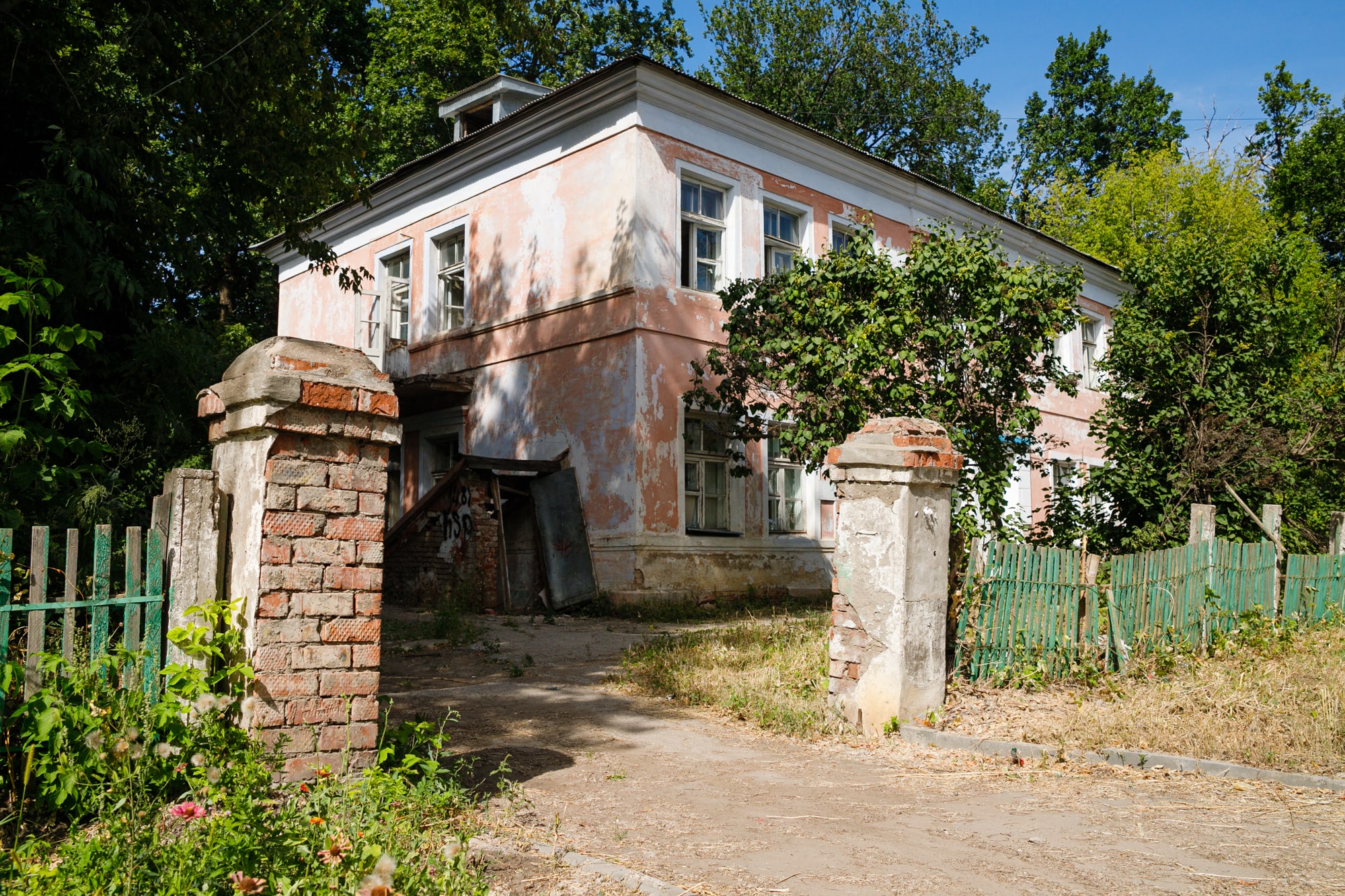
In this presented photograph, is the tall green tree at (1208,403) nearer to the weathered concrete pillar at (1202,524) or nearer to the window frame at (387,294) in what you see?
the weathered concrete pillar at (1202,524)

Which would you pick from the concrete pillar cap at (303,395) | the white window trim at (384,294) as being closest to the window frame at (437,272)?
the white window trim at (384,294)

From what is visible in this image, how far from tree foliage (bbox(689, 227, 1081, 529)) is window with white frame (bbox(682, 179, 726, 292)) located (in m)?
3.81

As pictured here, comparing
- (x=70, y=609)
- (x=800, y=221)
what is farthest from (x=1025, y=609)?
(x=800, y=221)

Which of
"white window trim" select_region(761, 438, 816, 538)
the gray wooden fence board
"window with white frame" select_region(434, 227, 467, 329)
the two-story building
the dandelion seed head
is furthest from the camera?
"window with white frame" select_region(434, 227, 467, 329)

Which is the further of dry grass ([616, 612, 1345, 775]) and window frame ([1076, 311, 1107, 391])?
window frame ([1076, 311, 1107, 391])

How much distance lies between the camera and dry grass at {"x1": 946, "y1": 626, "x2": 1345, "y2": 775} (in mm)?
5379

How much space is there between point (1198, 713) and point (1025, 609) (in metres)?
1.32

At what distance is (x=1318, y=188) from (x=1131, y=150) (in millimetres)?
5226

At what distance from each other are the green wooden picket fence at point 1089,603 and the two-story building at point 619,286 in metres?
3.51

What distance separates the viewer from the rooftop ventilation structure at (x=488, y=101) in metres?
17.5

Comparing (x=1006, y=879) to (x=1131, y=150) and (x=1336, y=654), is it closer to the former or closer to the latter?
(x=1336, y=654)

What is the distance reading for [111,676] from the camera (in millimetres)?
3783

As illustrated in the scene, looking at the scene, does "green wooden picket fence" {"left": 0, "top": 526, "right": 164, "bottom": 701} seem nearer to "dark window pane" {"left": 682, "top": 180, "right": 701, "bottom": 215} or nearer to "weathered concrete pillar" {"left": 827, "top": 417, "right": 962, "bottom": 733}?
"weathered concrete pillar" {"left": 827, "top": 417, "right": 962, "bottom": 733}

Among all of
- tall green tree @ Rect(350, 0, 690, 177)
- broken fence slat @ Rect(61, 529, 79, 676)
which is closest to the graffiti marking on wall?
broken fence slat @ Rect(61, 529, 79, 676)
